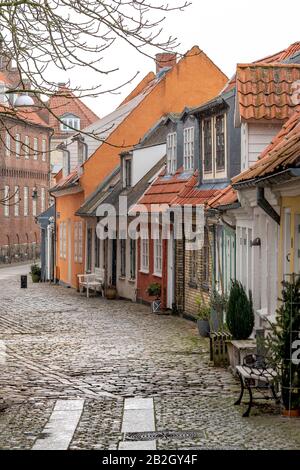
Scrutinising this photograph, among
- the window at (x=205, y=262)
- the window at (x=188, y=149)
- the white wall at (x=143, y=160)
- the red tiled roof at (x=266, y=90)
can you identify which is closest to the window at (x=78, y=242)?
the white wall at (x=143, y=160)

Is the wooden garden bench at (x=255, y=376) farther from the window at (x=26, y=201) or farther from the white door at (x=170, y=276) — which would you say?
the window at (x=26, y=201)

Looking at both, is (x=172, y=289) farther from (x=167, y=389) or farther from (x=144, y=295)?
(x=167, y=389)

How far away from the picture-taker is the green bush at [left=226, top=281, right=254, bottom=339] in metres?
15.8

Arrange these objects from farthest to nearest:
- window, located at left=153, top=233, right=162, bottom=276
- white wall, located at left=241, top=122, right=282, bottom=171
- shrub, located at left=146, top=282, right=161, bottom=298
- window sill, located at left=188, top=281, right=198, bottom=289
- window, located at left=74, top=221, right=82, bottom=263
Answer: window, located at left=74, top=221, right=82, bottom=263 < window, located at left=153, top=233, right=162, bottom=276 < shrub, located at left=146, top=282, right=161, bottom=298 < window sill, located at left=188, top=281, right=198, bottom=289 < white wall, located at left=241, top=122, right=282, bottom=171

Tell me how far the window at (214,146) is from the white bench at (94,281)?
13095mm

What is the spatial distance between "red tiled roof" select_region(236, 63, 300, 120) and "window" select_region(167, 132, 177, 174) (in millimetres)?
9054

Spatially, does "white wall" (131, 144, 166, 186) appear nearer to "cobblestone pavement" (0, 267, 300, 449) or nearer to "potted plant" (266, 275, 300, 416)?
"cobblestone pavement" (0, 267, 300, 449)

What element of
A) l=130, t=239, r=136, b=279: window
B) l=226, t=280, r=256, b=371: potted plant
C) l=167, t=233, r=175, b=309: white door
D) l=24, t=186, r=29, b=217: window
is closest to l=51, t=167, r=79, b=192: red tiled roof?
l=130, t=239, r=136, b=279: window

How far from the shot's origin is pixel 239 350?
49.6 feet

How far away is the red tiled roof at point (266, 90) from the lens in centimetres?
1867

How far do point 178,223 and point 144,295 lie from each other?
542cm

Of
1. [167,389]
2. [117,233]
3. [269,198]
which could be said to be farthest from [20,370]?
[117,233]

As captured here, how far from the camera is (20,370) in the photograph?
17.0 metres
